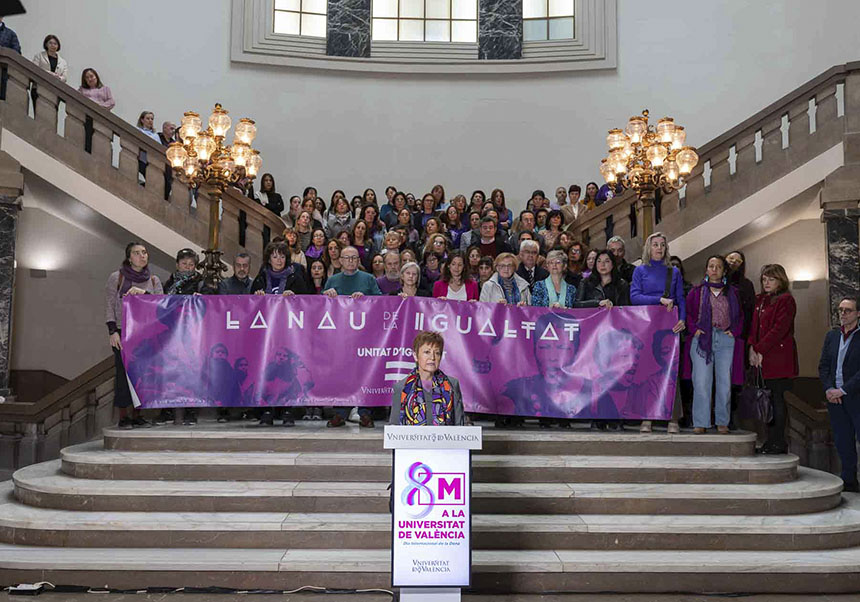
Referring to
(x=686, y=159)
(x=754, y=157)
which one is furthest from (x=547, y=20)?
(x=686, y=159)

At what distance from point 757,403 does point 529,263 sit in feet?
8.27

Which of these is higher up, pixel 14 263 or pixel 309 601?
pixel 14 263

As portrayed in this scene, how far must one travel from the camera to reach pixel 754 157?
1095 centimetres

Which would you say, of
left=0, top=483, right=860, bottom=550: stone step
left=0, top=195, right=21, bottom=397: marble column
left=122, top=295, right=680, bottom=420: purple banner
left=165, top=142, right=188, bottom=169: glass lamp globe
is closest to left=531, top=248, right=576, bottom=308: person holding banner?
left=122, top=295, right=680, bottom=420: purple banner

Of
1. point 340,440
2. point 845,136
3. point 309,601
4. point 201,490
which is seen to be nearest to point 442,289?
point 340,440

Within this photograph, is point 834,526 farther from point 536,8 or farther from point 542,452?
point 536,8

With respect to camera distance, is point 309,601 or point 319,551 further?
point 319,551

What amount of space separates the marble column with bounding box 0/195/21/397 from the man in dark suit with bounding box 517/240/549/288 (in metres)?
6.89

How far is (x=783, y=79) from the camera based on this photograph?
1493 centimetres

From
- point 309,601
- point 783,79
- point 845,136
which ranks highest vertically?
point 783,79

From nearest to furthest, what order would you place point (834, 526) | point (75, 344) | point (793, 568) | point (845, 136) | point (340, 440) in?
point (793, 568), point (834, 526), point (340, 440), point (845, 136), point (75, 344)

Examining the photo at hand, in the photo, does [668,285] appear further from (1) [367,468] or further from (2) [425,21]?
(2) [425,21]

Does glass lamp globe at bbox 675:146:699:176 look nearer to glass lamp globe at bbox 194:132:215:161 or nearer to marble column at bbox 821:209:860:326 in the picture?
marble column at bbox 821:209:860:326

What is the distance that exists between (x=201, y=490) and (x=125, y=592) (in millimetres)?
1012
